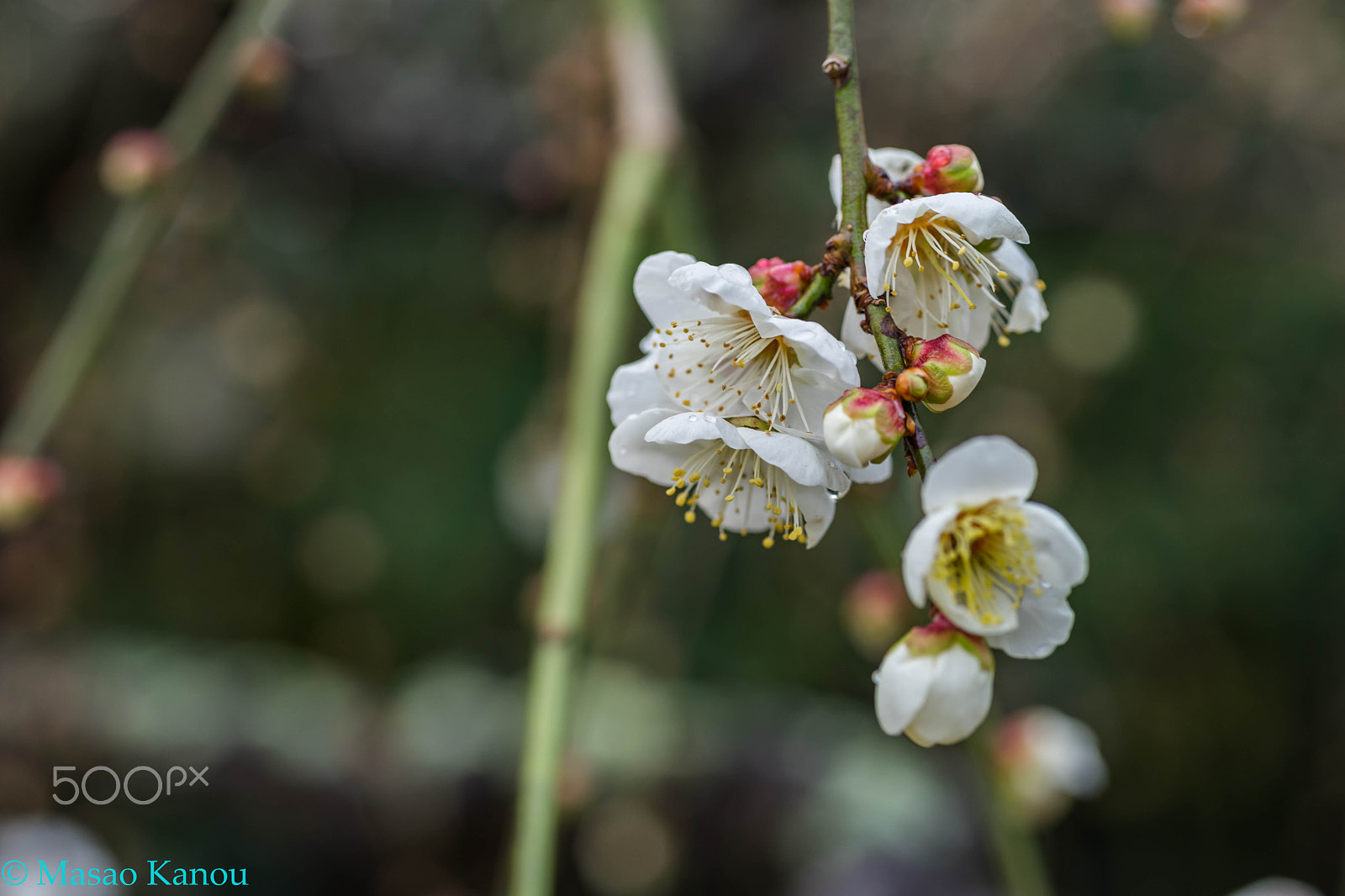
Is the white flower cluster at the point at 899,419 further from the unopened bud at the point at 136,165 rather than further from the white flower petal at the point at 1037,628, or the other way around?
the unopened bud at the point at 136,165

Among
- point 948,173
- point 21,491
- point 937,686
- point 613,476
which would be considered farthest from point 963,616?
point 613,476

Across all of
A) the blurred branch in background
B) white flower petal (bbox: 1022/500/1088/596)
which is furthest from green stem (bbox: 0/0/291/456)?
white flower petal (bbox: 1022/500/1088/596)

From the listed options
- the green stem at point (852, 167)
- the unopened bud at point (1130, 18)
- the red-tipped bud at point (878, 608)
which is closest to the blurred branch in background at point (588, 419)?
the red-tipped bud at point (878, 608)

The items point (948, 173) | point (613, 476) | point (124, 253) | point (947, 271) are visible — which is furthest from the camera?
point (613, 476)

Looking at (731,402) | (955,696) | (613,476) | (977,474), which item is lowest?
(955,696)

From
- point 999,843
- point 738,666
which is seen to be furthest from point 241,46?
point 738,666

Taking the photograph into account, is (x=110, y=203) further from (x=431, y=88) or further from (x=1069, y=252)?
(x=1069, y=252)

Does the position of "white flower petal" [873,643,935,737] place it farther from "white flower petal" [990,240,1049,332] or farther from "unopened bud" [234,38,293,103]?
"unopened bud" [234,38,293,103]

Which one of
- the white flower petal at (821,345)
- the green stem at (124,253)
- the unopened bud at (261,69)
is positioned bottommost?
the white flower petal at (821,345)

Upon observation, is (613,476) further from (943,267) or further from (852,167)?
(852,167)
